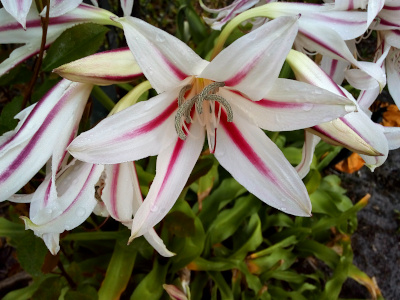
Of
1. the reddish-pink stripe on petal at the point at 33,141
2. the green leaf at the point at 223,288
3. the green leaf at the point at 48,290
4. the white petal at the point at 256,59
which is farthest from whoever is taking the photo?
the green leaf at the point at 223,288

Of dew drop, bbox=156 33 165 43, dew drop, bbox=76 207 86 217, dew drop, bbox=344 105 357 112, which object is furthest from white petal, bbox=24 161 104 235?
dew drop, bbox=344 105 357 112

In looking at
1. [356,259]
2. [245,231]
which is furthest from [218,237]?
[356,259]

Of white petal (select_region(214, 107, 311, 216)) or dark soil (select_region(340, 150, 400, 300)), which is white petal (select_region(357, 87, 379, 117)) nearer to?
white petal (select_region(214, 107, 311, 216))

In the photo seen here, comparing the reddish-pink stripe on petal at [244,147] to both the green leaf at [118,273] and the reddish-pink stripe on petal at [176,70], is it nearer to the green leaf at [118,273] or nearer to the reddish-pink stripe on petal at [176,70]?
the reddish-pink stripe on petal at [176,70]

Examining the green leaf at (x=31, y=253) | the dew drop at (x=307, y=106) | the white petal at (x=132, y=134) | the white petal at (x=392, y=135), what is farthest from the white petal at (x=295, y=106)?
the green leaf at (x=31, y=253)

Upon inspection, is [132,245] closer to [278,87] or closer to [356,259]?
[278,87]

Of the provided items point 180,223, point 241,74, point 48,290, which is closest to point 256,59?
point 241,74
